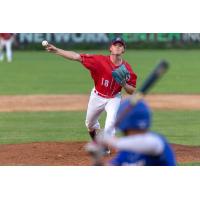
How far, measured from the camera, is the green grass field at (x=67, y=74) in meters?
24.2

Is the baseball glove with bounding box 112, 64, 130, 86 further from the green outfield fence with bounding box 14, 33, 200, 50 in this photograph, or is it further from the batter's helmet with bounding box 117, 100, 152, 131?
the green outfield fence with bounding box 14, 33, 200, 50

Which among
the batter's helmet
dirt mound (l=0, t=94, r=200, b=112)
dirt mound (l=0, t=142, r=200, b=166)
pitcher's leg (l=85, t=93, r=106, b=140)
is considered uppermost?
the batter's helmet

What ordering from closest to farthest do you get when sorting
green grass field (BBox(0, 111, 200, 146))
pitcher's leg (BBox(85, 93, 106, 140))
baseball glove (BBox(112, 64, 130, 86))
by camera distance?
baseball glove (BBox(112, 64, 130, 86)) → pitcher's leg (BBox(85, 93, 106, 140)) → green grass field (BBox(0, 111, 200, 146))

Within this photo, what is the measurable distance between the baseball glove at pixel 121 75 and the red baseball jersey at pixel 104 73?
300mm

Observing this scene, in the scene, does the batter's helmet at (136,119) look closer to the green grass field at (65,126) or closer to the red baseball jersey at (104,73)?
the red baseball jersey at (104,73)

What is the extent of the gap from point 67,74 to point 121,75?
19.4 m

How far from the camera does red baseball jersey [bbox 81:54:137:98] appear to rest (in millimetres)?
11312

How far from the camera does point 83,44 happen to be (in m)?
42.6

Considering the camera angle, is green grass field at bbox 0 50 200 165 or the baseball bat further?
green grass field at bbox 0 50 200 165

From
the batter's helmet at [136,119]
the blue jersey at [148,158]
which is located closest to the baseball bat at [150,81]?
the batter's helmet at [136,119]

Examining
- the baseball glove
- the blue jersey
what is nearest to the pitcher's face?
the baseball glove

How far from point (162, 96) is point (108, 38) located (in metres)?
21.2

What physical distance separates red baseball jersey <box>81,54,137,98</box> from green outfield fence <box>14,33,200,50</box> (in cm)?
3004

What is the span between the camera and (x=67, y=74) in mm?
30219
